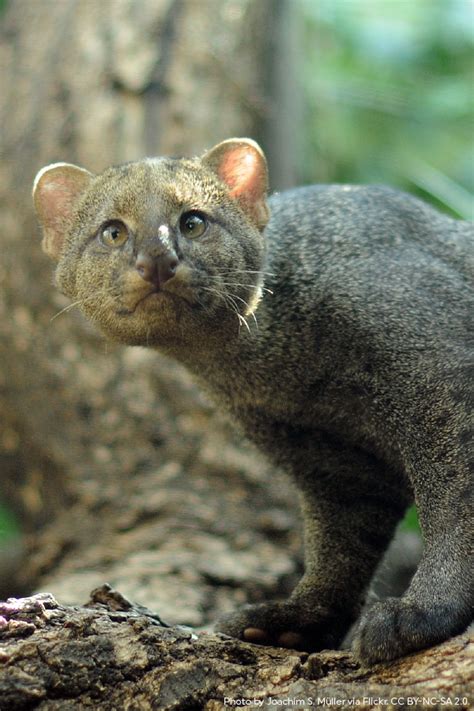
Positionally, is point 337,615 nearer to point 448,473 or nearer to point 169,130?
point 448,473

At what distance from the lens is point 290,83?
32.1 feet

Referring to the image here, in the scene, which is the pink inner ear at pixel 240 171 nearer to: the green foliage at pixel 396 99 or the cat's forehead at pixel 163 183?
the cat's forehead at pixel 163 183

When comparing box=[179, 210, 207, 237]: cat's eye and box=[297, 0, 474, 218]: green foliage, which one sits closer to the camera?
box=[179, 210, 207, 237]: cat's eye

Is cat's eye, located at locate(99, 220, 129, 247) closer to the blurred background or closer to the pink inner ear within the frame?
the pink inner ear

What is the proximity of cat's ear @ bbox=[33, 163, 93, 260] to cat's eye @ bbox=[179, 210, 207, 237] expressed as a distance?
0.94m

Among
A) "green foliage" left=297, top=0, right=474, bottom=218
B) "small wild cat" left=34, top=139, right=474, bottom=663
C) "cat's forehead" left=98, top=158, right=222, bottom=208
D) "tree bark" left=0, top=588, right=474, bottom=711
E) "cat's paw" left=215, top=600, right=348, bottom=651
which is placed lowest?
"tree bark" left=0, top=588, right=474, bottom=711

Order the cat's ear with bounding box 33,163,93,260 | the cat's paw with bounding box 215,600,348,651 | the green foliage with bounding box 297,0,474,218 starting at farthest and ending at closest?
the green foliage with bounding box 297,0,474,218
the cat's ear with bounding box 33,163,93,260
the cat's paw with bounding box 215,600,348,651

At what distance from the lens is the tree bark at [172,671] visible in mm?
3760

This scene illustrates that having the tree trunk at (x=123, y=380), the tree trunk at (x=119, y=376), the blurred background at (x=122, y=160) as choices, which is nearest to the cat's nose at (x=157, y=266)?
the tree trunk at (x=123, y=380)

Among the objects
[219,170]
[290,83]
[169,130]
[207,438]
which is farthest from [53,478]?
[290,83]

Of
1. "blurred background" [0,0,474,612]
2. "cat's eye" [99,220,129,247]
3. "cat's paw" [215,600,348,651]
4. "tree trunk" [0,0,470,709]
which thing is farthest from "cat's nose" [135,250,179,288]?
"blurred background" [0,0,474,612]

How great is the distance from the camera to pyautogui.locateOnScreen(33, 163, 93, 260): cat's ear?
5855 mm

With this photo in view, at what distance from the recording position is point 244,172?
5770 mm

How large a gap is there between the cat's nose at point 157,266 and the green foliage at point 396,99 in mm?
6094
